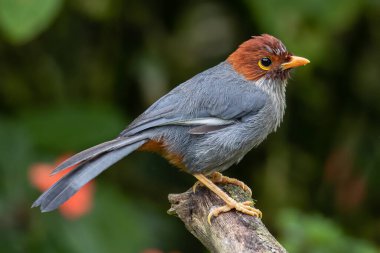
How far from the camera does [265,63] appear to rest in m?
5.20

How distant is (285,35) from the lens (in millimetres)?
6535

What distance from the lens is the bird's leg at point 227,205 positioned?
14.5ft

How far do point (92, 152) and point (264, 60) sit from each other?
1.28 m

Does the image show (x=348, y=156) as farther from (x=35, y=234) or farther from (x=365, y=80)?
(x=35, y=234)

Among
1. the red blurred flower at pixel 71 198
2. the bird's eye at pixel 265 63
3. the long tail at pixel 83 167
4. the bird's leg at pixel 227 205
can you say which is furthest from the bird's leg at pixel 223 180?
the red blurred flower at pixel 71 198

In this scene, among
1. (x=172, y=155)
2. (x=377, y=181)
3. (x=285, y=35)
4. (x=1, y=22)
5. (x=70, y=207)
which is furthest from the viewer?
(x=377, y=181)

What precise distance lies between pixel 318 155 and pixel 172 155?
268 cm

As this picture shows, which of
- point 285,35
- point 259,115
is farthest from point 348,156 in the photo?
point 259,115

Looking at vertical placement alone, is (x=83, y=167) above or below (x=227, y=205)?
above

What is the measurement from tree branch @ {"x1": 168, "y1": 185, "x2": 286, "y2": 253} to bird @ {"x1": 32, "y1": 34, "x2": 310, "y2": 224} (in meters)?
0.10

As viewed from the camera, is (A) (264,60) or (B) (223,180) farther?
(A) (264,60)

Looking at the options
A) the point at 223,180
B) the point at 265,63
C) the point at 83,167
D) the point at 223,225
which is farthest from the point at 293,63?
the point at 83,167

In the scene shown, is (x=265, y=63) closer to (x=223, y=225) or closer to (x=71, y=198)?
(x=223, y=225)

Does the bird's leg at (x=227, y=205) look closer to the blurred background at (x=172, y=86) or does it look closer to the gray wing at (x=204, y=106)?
the gray wing at (x=204, y=106)
